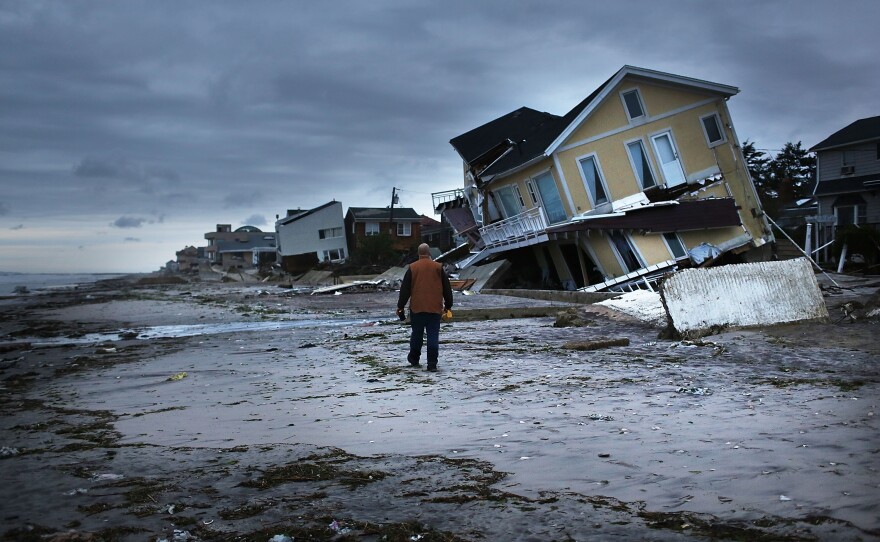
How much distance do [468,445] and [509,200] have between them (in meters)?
31.4

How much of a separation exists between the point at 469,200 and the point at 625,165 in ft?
48.2

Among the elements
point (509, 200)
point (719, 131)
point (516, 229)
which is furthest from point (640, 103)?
point (509, 200)

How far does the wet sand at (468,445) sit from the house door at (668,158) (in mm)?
18238

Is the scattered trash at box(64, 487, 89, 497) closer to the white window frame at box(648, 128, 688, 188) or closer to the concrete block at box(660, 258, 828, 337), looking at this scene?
the concrete block at box(660, 258, 828, 337)

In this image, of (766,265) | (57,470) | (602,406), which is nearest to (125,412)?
(57,470)

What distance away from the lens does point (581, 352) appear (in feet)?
39.2

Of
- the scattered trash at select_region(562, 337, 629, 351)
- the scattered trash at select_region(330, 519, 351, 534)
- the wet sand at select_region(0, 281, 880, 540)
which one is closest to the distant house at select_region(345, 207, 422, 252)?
the scattered trash at select_region(562, 337, 629, 351)

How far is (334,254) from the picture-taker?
3039 inches

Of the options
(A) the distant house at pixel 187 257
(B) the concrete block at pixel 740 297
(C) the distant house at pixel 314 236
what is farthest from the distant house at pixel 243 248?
(B) the concrete block at pixel 740 297

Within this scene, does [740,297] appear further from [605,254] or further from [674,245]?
[605,254]

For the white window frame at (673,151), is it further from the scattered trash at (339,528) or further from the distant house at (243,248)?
the distant house at (243,248)

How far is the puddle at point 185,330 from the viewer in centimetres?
1906

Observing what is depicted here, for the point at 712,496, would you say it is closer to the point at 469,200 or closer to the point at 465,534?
the point at 465,534

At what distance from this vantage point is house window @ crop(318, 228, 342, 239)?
7623 centimetres
